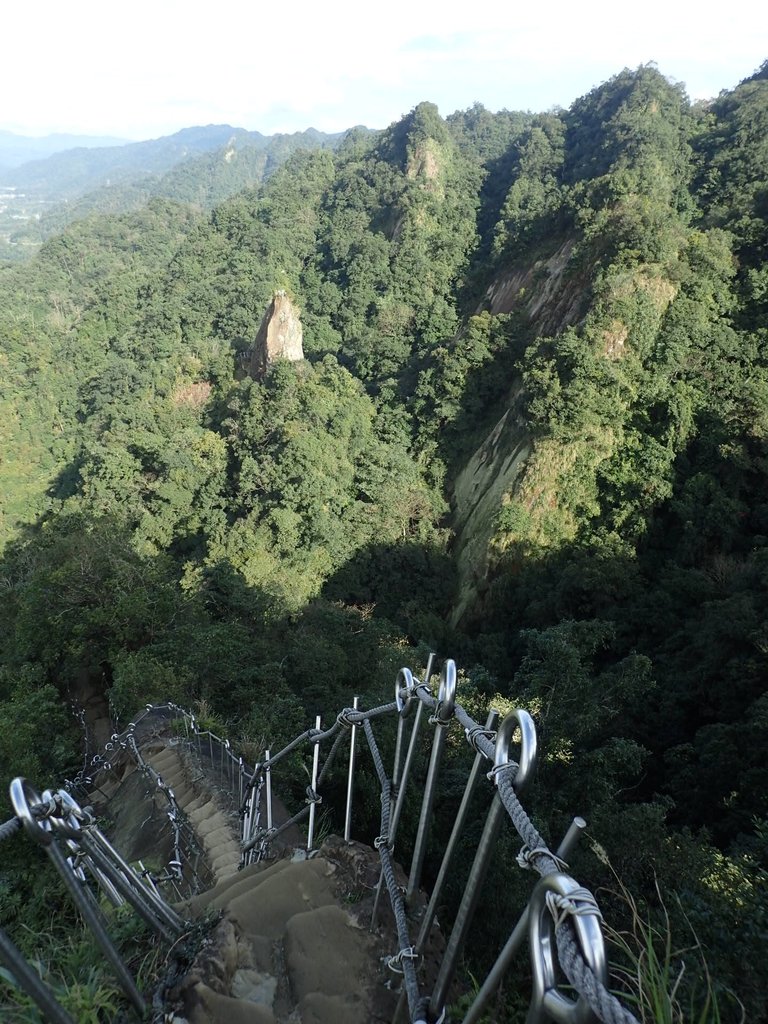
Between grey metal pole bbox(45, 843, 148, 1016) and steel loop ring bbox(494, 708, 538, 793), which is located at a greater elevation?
steel loop ring bbox(494, 708, 538, 793)

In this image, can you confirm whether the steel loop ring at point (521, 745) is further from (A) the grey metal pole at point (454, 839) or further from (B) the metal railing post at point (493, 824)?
(A) the grey metal pole at point (454, 839)

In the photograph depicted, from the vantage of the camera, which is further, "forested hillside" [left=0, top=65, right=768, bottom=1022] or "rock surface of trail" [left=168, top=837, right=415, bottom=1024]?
"forested hillside" [left=0, top=65, right=768, bottom=1022]

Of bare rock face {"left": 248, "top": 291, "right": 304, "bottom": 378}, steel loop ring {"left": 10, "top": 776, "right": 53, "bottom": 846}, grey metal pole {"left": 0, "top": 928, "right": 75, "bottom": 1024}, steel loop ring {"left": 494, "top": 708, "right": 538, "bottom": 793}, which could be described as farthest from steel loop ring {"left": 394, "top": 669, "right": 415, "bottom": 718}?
bare rock face {"left": 248, "top": 291, "right": 304, "bottom": 378}

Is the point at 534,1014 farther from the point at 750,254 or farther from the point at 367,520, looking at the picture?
the point at 750,254

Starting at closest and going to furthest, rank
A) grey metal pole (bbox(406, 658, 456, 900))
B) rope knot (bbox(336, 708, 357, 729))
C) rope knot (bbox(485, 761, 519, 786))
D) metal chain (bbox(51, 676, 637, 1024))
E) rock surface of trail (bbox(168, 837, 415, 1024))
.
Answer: metal chain (bbox(51, 676, 637, 1024)), rope knot (bbox(485, 761, 519, 786)), grey metal pole (bbox(406, 658, 456, 900)), rock surface of trail (bbox(168, 837, 415, 1024)), rope knot (bbox(336, 708, 357, 729))

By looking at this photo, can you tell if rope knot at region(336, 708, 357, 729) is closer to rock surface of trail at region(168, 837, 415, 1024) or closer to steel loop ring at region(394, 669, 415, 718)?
steel loop ring at region(394, 669, 415, 718)

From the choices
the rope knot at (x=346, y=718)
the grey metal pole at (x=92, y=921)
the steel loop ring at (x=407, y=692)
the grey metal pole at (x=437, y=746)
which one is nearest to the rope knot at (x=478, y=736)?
the grey metal pole at (x=437, y=746)

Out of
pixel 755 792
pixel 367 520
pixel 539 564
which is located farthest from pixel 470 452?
pixel 755 792
